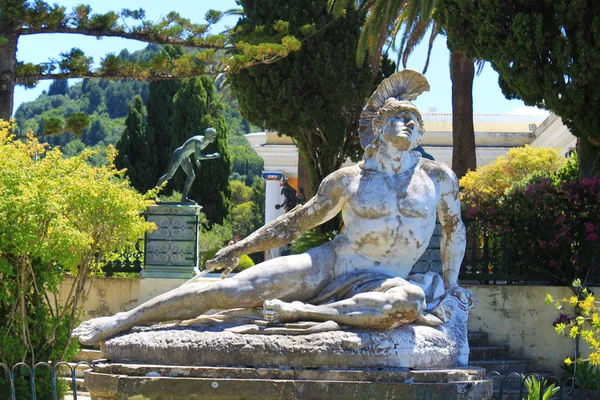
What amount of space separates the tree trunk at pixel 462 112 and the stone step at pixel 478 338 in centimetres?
644

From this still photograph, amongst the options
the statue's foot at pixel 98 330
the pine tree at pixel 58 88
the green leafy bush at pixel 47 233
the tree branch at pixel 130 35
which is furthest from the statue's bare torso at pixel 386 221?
the pine tree at pixel 58 88

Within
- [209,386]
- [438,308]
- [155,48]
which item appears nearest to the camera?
[209,386]

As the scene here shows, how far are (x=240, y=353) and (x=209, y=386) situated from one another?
0.26m

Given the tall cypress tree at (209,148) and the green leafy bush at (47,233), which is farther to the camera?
the tall cypress tree at (209,148)

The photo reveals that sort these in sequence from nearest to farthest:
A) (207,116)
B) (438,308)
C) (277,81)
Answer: (438,308)
(277,81)
(207,116)

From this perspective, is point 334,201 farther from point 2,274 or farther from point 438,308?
point 2,274

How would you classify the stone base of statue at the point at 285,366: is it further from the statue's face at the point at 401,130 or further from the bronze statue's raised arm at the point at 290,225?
the statue's face at the point at 401,130

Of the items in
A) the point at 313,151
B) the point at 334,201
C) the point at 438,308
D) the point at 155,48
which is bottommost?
the point at 438,308

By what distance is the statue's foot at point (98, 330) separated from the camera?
21.4ft

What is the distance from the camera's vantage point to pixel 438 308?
21.6 ft

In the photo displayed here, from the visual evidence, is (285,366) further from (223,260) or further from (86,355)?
(86,355)

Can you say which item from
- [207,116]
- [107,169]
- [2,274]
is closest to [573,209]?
[107,169]

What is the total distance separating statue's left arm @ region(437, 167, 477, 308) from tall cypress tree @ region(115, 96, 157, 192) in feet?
92.0

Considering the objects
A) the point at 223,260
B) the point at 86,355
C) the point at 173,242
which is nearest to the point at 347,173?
the point at 223,260
